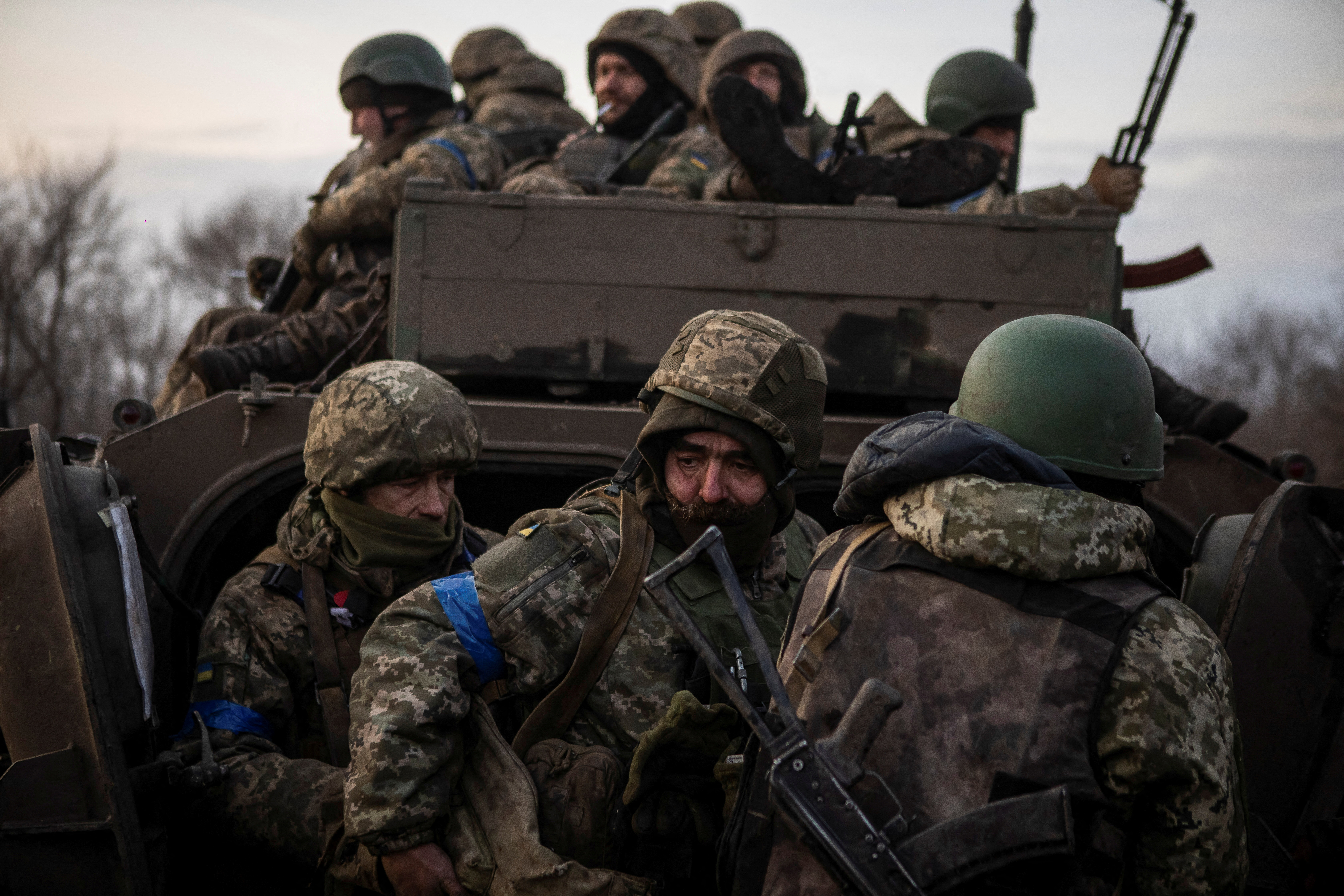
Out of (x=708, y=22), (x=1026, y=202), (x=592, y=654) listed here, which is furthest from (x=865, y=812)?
(x=708, y=22)

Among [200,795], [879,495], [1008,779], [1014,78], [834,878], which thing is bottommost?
[200,795]

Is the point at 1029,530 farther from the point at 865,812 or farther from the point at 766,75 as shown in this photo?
the point at 766,75

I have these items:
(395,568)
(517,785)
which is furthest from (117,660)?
(517,785)

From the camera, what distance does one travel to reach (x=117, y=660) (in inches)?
103

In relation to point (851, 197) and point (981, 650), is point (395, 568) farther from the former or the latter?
point (851, 197)

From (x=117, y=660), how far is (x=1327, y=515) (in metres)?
2.93

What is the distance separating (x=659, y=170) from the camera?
478cm

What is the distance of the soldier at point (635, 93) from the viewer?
5340 mm

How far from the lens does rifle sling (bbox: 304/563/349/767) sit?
Answer: 293cm

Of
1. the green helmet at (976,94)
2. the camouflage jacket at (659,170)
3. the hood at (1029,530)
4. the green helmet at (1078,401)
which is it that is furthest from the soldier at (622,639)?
the green helmet at (976,94)

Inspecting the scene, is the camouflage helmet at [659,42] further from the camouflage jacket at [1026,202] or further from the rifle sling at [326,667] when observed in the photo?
the rifle sling at [326,667]

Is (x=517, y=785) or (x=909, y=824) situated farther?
(x=517, y=785)

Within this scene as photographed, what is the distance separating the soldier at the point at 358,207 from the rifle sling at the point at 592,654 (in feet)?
7.35

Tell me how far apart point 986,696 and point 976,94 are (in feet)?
15.1
